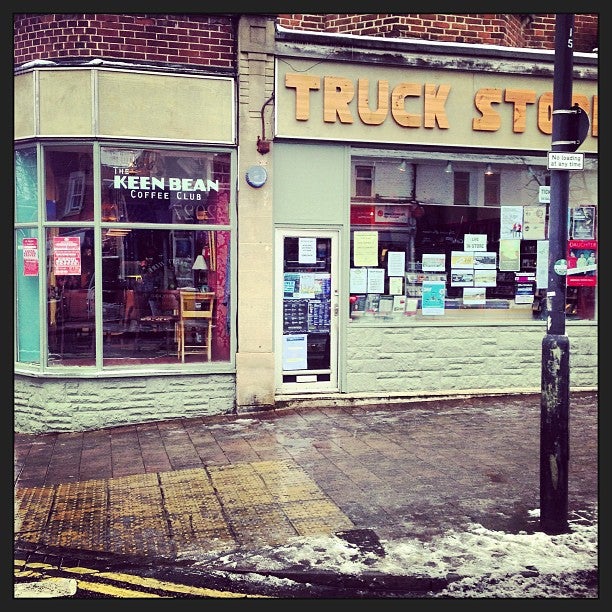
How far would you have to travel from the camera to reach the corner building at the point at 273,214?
948cm

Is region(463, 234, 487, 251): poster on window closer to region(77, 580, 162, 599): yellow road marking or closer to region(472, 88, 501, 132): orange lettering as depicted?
region(472, 88, 501, 132): orange lettering

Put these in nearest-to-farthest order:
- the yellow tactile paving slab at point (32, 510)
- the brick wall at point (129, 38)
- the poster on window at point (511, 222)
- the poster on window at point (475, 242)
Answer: the yellow tactile paving slab at point (32, 510) < the brick wall at point (129, 38) < the poster on window at point (475, 242) < the poster on window at point (511, 222)

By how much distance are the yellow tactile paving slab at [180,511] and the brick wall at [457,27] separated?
6927 millimetres

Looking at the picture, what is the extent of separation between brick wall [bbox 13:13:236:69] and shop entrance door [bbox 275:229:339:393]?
8.88ft

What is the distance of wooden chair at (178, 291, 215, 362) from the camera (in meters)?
10.0

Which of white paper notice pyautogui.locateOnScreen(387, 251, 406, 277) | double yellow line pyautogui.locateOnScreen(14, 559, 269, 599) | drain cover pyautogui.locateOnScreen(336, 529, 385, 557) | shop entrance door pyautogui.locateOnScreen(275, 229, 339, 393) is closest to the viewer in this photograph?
double yellow line pyautogui.locateOnScreen(14, 559, 269, 599)

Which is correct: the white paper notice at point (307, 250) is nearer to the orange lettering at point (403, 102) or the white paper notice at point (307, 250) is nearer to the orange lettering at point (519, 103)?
the orange lettering at point (403, 102)

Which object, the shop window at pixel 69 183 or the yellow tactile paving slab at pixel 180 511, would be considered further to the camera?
the shop window at pixel 69 183

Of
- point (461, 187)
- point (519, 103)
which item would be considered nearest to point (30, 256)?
point (461, 187)

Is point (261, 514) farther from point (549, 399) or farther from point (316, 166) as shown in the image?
point (316, 166)

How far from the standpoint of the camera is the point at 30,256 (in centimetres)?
972

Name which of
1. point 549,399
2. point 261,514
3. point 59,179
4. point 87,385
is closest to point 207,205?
point 59,179

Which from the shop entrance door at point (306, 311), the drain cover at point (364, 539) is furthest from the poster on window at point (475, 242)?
the drain cover at point (364, 539)

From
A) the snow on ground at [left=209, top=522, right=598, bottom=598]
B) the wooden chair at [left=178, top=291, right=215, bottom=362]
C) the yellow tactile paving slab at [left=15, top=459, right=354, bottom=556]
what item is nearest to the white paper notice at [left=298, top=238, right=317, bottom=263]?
the wooden chair at [left=178, top=291, right=215, bottom=362]
